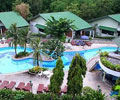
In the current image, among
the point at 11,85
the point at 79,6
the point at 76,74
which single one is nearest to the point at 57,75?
the point at 76,74

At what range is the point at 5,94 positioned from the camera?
17.5 metres

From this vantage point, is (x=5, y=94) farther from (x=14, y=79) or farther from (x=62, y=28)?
(x=62, y=28)

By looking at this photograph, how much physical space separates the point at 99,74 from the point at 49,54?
28.7ft

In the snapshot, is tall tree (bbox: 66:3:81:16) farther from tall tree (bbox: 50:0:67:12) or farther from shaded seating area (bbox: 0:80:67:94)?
shaded seating area (bbox: 0:80:67:94)

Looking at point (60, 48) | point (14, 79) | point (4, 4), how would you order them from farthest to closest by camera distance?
point (4, 4), point (60, 48), point (14, 79)

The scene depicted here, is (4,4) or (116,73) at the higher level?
(4,4)

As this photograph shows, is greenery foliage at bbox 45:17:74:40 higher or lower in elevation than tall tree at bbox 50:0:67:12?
lower

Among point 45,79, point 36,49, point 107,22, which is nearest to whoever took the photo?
point 45,79

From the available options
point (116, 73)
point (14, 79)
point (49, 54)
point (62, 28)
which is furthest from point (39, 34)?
point (116, 73)

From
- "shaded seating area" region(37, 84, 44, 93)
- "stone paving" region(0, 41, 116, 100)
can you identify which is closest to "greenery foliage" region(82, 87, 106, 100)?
"stone paving" region(0, 41, 116, 100)

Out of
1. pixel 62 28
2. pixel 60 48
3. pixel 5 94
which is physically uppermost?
pixel 62 28

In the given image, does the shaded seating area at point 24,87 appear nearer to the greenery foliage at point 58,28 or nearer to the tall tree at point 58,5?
the greenery foliage at point 58,28

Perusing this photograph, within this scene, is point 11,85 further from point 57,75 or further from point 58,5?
point 58,5

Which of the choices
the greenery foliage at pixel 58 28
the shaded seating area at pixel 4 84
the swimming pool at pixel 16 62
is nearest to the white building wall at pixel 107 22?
the swimming pool at pixel 16 62
